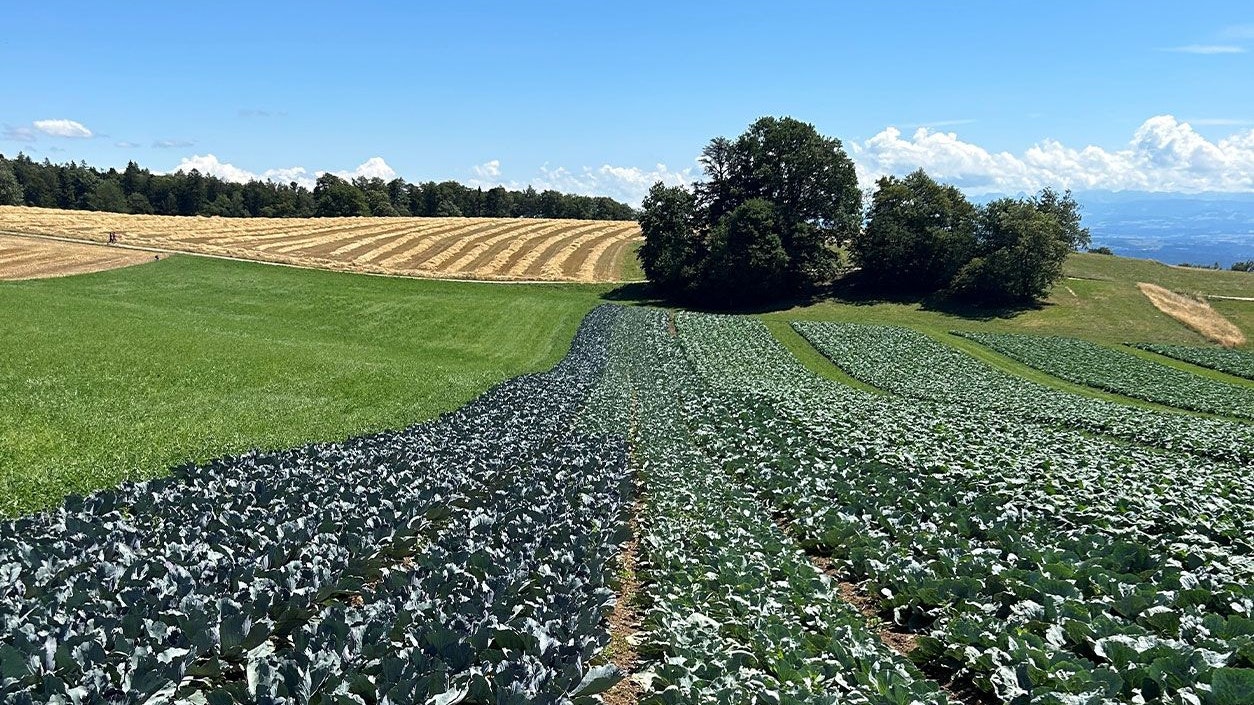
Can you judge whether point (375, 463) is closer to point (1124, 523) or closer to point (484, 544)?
point (484, 544)

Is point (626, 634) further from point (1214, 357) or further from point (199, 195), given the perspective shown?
point (199, 195)

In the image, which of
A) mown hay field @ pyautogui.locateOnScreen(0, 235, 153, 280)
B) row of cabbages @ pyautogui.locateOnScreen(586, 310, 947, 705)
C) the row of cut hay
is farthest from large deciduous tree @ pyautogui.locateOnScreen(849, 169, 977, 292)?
mown hay field @ pyautogui.locateOnScreen(0, 235, 153, 280)

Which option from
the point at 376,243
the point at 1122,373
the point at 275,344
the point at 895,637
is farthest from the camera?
the point at 376,243

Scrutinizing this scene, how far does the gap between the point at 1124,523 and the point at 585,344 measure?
1354 inches

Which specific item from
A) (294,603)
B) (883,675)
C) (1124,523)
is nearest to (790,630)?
(883,675)

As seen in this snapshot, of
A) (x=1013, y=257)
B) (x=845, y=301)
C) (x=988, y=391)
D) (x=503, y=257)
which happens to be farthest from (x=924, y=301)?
(x=503, y=257)

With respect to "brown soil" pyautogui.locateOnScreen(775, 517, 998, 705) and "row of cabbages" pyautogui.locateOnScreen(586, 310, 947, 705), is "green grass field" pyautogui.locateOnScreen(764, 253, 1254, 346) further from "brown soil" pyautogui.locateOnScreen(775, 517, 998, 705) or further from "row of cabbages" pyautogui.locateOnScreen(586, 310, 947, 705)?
"brown soil" pyautogui.locateOnScreen(775, 517, 998, 705)

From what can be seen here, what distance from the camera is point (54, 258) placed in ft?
191

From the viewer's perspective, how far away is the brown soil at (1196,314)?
51.9 metres

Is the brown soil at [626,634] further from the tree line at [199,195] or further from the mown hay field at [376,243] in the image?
the tree line at [199,195]

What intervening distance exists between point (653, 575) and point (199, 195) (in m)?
154

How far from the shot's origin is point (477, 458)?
17.1 m

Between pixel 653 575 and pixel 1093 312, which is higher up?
pixel 1093 312

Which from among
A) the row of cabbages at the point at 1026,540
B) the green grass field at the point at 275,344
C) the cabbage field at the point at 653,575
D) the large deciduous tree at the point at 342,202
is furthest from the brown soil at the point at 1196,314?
the large deciduous tree at the point at 342,202
